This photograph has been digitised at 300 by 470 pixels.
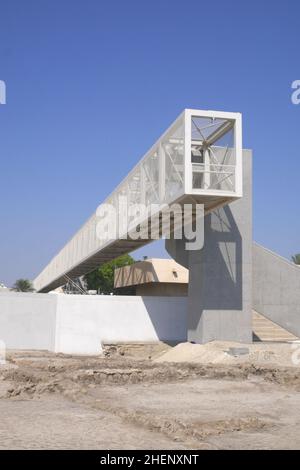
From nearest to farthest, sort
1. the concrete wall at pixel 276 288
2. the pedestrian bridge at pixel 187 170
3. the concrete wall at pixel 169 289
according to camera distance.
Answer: the pedestrian bridge at pixel 187 170 < the concrete wall at pixel 276 288 < the concrete wall at pixel 169 289

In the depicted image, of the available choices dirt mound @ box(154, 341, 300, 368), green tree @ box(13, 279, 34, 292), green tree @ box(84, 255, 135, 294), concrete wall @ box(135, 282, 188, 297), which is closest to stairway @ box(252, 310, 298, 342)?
dirt mound @ box(154, 341, 300, 368)

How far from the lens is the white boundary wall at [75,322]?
1038 inches

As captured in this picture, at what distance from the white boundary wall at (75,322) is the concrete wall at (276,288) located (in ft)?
14.1

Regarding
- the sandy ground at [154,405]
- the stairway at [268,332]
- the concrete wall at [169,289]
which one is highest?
the concrete wall at [169,289]

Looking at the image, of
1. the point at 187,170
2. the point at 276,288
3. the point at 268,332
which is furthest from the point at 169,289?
the point at 187,170

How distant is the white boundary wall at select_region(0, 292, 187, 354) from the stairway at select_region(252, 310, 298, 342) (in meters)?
3.62

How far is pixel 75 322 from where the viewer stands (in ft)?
86.9

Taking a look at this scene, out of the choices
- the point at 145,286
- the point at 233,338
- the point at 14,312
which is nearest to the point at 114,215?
the point at 14,312

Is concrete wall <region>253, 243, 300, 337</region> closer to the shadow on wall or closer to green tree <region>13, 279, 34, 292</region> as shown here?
the shadow on wall

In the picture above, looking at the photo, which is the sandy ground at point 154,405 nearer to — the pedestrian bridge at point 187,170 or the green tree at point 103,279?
the pedestrian bridge at point 187,170

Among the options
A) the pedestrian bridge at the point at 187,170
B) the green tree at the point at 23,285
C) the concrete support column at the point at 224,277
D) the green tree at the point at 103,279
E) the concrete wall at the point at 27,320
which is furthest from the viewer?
the green tree at the point at 23,285

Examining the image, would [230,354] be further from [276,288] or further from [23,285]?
[23,285]

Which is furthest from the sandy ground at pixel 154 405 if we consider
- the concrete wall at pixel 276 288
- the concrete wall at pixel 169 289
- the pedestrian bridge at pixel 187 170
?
the concrete wall at pixel 169 289
